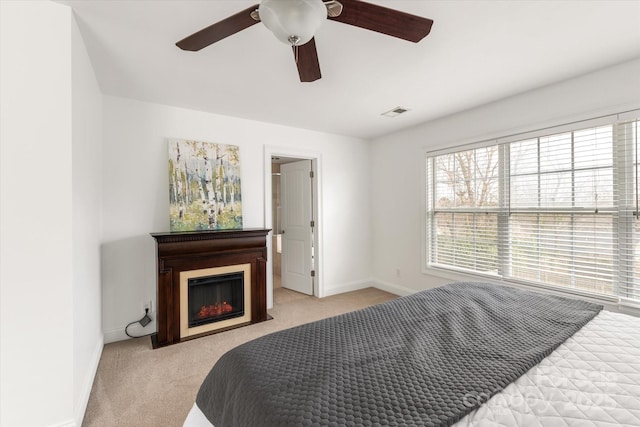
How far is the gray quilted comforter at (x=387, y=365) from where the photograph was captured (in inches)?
34.6

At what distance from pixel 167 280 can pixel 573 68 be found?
13.3ft

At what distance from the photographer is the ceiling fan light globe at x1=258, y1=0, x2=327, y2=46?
44.5 inches

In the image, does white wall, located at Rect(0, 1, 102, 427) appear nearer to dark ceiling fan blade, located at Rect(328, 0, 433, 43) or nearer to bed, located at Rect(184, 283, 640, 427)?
bed, located at Rect(184, 283, 640, 427)

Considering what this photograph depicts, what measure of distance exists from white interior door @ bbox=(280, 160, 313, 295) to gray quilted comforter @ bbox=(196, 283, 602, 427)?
114 inches

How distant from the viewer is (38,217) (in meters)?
1.61

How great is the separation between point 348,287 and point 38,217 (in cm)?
384

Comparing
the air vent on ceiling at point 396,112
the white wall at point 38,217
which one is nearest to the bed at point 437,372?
the white wall at point 38,217

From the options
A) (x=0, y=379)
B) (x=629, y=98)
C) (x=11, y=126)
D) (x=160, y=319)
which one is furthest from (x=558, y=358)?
(x=160, y=319)

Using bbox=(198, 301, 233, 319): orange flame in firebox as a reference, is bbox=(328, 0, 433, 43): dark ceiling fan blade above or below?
above

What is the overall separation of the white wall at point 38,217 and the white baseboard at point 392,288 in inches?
146

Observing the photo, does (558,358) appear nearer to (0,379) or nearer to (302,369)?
(302,369)

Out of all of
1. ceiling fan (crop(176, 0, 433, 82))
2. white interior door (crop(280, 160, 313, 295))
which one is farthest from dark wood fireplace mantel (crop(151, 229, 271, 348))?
ceiling fan (crop(176, 0, 433, 82))

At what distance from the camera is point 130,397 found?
2.06m

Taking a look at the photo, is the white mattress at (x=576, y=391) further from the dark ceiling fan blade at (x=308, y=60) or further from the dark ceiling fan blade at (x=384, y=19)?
the dark ceiling fan blade at (x=308, y=60)
